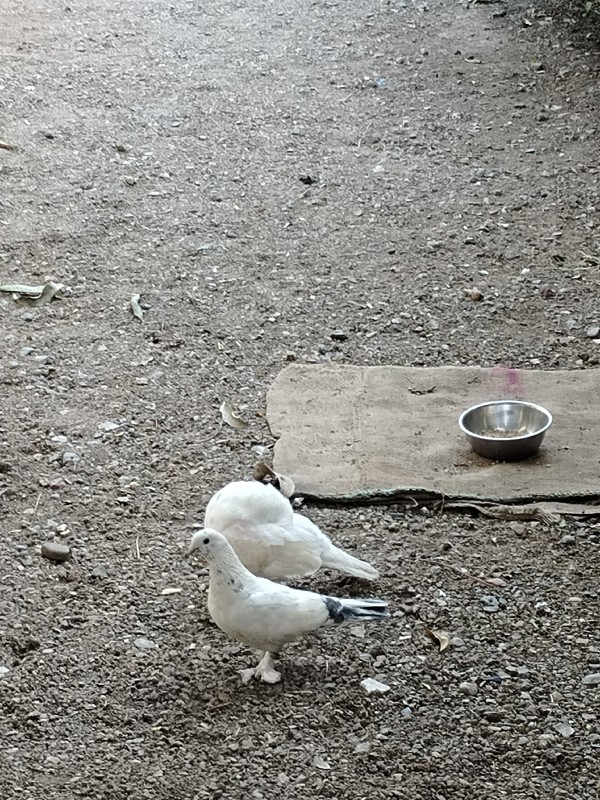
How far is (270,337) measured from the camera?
4.61 m

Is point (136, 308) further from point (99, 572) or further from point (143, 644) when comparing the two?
point (143, 644)

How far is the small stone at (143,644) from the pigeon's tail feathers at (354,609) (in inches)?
20.1

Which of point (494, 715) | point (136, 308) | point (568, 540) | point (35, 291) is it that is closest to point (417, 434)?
point (568, 540)

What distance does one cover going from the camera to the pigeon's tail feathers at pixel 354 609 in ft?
9.25

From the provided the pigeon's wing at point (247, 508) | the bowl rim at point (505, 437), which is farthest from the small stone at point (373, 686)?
the bowl rim at point (505, 437)

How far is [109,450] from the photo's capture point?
3.86 meters

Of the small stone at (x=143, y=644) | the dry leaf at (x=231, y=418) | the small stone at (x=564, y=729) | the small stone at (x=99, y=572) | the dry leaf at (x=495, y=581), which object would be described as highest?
the dry leaf at (x=231, y=418)

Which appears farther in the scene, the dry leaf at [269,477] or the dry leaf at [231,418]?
the dry leaf at [231,418]

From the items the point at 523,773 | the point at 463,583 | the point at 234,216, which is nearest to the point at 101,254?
the point at 234,216

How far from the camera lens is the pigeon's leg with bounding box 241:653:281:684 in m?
2.82

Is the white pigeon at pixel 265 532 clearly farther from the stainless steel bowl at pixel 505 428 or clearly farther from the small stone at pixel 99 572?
the stainless steel bowl at pixel 505 428

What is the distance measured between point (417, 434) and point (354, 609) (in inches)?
44.9

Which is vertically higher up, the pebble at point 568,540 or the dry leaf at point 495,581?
the pebble at point 568,540

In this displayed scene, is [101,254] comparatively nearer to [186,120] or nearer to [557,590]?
[186,120]
